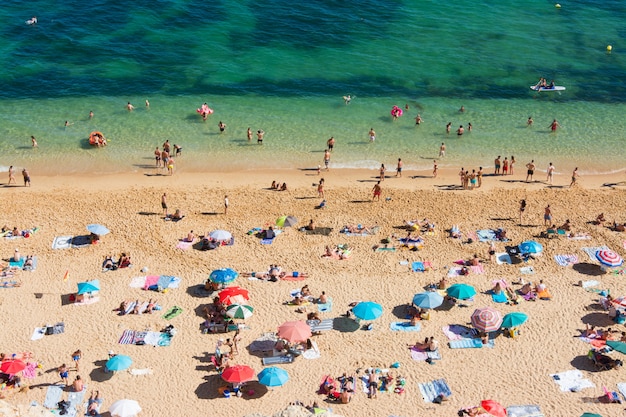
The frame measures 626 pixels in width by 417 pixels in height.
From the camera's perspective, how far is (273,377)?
2531 cm

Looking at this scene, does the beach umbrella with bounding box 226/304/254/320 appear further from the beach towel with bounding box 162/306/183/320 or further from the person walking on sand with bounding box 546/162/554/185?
the person walking on sand with bounding box 546/162/554/185

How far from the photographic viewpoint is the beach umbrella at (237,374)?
25188 millimetres

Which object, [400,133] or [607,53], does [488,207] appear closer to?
[400,133]

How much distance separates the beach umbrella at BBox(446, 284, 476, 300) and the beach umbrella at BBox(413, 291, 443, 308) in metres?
0.79

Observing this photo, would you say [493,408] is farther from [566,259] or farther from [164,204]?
[164,204]

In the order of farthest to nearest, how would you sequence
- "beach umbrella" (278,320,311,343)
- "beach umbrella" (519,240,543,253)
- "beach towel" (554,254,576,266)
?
"beach towel" (554,254,576,266), "beach umbrella" (519,240,543,253), "beach umbrella" (278,320,311,343)

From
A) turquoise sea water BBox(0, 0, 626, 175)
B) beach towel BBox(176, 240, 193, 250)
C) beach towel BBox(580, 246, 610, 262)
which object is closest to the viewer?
beach towel BBox(580, 246, 610, 262)

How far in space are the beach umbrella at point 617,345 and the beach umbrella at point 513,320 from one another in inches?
133

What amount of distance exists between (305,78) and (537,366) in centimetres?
3514

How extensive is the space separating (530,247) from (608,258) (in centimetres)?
356

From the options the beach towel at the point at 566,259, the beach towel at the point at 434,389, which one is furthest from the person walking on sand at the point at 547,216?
the beach towel at the point at 434,389

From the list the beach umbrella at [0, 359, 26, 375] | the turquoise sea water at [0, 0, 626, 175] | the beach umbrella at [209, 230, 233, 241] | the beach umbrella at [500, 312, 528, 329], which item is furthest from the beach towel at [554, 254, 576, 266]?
the beach umbrella at [0, 359, 26, 375]

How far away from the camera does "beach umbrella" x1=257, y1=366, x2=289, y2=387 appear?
82.7ft

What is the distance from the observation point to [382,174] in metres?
41.9
